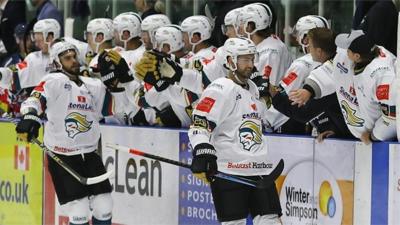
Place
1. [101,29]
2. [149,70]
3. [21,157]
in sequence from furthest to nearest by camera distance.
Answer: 1. [21,157]
2. [101,29]
3. [149,70]

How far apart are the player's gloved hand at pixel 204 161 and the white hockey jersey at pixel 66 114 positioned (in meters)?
1.67

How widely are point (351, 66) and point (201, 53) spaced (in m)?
1.83

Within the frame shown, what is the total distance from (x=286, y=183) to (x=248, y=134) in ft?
3.19

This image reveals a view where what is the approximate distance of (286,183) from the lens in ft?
27.5

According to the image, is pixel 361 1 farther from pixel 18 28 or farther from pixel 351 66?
pixel 18 28

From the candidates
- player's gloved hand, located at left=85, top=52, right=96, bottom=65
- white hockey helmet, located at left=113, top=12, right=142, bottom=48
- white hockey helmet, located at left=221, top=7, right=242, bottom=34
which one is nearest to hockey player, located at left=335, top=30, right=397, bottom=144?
white hockey helmet, located at left=221, top=7, right=242, bottom=34

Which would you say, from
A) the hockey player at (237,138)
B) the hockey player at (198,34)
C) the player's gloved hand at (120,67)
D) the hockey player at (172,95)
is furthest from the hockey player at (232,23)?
the hockey player at (237,138)

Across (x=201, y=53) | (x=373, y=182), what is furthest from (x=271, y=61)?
(x=373, y=182)

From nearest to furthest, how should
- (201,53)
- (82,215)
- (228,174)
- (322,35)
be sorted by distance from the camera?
(228,174)
(322,35)
(82,215)
(201,53)

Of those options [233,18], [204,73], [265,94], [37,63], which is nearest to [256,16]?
[233,18]

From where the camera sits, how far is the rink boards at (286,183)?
7699 mm

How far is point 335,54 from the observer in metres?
8.23

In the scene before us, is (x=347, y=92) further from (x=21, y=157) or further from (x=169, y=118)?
(x=21, y=157)

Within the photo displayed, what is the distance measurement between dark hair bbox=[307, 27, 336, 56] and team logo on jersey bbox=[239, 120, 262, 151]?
91 cm
